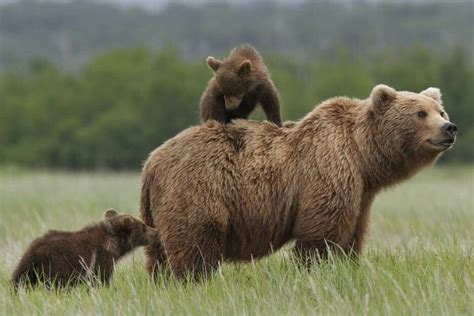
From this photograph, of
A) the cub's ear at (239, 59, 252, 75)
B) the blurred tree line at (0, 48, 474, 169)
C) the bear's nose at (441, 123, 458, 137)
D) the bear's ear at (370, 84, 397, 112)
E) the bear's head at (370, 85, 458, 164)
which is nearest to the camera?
the bear's nose at (441, 123, 458, 137)

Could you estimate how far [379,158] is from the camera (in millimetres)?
7109

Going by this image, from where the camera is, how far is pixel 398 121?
705 centimetres

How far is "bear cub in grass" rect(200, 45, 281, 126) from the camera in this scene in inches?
306

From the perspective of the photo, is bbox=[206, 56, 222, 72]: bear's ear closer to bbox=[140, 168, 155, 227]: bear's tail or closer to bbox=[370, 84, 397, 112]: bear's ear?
bbox=[140, 168, 155, 227]: bear's tail

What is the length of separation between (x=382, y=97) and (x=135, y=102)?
49.4m

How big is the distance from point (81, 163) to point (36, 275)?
50.0 metres

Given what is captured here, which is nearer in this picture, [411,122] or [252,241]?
[411,122]

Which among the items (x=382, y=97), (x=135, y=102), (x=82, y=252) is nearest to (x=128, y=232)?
(x=82, y=252)

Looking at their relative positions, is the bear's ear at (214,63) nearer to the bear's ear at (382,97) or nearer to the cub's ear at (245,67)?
the cub's ear at (245,67)

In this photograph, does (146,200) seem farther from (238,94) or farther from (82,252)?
(238,94)

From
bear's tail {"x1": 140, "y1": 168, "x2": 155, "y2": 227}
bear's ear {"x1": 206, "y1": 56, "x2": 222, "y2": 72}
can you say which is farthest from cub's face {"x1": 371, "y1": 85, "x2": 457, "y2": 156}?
bear's tail {"x1": 140, "y1": 168, "x2": 155, "y2": 227}

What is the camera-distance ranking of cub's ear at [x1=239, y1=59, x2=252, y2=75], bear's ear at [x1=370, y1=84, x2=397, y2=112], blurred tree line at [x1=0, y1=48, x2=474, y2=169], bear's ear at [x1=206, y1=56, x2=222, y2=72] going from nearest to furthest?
bear's ear at [x1=370, y1=84, x2=397, y2=112] → cub's ear at [x1=239, y1=59, x2=252, y2=75] → bear's ear at [x1=206, y1=56, x2=222, y2=72] → blurred tree line at [x1=0, y1=48, x2=474, y2=169]

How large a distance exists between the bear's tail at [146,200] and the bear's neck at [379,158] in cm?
164

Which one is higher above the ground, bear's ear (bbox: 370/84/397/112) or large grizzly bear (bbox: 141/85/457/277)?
bear's ear (bbox: 370/84/397/112)
